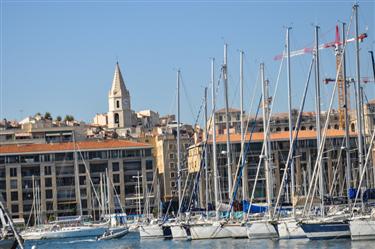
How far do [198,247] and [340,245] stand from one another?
12.1 metres

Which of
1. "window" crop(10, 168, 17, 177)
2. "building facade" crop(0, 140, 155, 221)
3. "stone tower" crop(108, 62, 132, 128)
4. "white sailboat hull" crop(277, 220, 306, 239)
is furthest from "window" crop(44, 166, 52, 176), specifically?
"white sailboat hull" crop(277, 220, 306, 239)

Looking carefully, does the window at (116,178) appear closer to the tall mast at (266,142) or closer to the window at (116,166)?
the window at (116,166)

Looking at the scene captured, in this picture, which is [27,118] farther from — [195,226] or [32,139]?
[195,226]

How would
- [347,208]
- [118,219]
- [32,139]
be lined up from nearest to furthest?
[347,208]
[118,219]
[32,139]

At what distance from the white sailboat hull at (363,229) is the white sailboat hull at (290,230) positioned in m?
5.47

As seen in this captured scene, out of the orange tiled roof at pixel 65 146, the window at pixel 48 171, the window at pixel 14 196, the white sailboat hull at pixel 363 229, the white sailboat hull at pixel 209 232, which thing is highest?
the orange tiled roof at pixel 65 146

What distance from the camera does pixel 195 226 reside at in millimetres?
66188

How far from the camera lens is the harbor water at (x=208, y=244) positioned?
5229 cm

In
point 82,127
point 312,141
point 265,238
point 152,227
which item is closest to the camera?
point 265,238

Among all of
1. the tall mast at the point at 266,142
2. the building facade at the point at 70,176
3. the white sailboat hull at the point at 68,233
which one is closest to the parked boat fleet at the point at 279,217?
the tall mast at the point at 266,142

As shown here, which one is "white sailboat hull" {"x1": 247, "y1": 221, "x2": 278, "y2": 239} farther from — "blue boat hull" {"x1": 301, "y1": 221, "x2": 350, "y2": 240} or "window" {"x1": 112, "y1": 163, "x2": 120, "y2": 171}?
"window" {"x1": 112, "y1": 163, "x2": 120, "y2": 171}

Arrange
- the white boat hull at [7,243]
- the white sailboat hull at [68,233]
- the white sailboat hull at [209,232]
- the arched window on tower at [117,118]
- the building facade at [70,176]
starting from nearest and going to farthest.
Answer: the white boat hull at [7,243] → the white sailboat hull at [209,232] → the white sailboat hull at [68,233] → the building facade at [70,176] → the arched window on tower at [117,118]

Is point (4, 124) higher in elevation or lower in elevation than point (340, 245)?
higher

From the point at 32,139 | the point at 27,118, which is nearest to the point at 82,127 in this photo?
the point at 32,139
